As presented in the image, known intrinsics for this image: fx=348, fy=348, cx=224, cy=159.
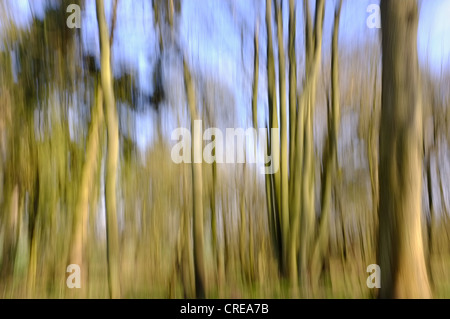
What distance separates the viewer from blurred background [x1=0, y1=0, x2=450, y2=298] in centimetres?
220

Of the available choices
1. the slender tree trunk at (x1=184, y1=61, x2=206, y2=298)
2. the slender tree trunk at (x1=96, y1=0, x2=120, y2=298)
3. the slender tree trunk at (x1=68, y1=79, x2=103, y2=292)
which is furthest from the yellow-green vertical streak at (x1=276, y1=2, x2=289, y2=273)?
the slender tree trunk at (x1=68, y1=79, x2=103, y2=292)

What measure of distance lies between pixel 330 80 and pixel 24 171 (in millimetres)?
2232

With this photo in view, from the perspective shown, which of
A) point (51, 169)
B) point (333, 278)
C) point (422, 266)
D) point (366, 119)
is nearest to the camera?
point (422, 266)

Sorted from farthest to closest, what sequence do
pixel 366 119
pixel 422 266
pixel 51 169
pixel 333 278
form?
pixel 51 169
pixel 366 119
pixel 333 278
pixel 422 266

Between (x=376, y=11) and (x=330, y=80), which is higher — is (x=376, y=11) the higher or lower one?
the higher one

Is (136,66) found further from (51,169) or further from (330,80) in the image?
(330,80)

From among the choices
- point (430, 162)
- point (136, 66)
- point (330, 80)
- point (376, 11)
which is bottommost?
point (430, 162)

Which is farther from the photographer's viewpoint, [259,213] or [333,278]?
[259,213]

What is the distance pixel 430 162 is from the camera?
7.08ft

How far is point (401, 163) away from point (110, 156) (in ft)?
5.84

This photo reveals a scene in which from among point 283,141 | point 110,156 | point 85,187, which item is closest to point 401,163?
point 283,141

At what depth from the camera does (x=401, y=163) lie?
1.97 m

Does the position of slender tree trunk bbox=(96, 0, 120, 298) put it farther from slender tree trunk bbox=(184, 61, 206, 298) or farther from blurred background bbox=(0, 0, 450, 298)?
slender tree trunk bbox=(184, 61, 206, 298)

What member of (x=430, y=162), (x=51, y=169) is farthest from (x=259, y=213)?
(x=51, y=169)
